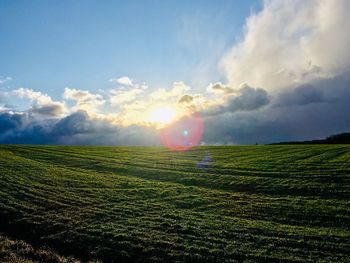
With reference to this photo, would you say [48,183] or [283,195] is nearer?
[283,195]

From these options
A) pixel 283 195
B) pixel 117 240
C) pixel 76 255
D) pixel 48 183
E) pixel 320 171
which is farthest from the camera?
pixel 320 171

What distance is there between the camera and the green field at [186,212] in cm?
2247

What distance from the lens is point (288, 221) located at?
28.4 m

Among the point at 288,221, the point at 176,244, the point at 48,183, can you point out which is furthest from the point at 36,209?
the point at 288,221

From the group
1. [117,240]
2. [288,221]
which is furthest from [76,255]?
[288,221]

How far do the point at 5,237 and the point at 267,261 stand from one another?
18.7 m

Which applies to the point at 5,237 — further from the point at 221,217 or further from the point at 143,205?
the point at 221,217

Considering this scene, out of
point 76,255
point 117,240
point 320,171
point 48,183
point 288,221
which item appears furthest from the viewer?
point 320,171

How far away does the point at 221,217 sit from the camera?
29672mm

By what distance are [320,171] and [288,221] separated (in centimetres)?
2339

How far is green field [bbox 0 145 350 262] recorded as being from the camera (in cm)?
2247

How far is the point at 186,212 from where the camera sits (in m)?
31.5

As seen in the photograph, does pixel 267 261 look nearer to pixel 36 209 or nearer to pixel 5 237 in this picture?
pixel 5 237

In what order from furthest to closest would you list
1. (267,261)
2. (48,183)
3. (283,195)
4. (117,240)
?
1. (48,183)
2. (283,195)
3. (117,240)
4. (267,261)
